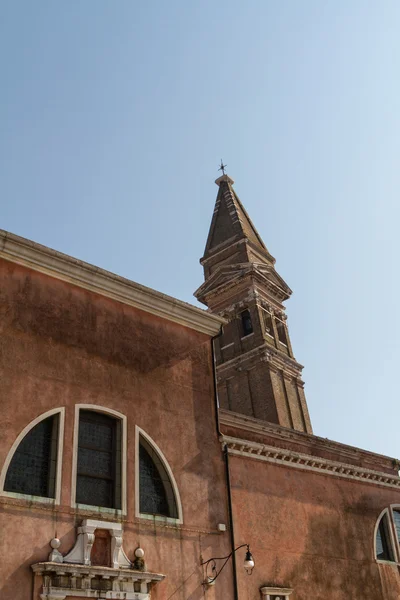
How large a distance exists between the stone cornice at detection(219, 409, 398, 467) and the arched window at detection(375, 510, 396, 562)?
8.40 ft

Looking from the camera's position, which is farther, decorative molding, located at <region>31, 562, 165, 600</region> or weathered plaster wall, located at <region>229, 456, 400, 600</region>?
weathered plaster wall, located at <region>229, 456, 400, 600</region>

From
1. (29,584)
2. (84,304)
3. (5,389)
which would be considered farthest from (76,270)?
(29,584)

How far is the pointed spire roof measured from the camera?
40.4 meters

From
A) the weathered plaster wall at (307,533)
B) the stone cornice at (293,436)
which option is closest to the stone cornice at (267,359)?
the stone cornice at (293,436)

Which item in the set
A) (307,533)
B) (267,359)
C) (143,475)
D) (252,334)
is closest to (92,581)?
(143,475)

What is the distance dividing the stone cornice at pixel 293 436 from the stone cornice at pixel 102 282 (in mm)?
2209

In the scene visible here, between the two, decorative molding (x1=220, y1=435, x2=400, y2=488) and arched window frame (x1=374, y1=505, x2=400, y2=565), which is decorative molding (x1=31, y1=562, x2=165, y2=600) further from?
arched window frame (x1=374, y1=505, x2=400, y2=565)

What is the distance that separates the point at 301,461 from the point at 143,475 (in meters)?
4.89

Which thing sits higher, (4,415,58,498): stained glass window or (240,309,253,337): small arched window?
(240,309,253,337): small arched window

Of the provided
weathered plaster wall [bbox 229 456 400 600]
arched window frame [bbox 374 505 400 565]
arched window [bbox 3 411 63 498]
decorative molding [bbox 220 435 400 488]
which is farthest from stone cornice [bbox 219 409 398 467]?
arched window [bbox 3 411 63 498]

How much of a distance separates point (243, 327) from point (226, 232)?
8.06m

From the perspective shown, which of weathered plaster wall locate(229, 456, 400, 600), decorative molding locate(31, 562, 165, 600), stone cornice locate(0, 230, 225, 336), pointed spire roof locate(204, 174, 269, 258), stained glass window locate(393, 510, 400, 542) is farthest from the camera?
pointed spire roof locate(204, 174, 269, 258)

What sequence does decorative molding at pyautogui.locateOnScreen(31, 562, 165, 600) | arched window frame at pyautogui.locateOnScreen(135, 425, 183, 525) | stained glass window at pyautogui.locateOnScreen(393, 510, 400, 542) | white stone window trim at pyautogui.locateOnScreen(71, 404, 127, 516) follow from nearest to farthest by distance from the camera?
decorative molding at pyautogui.locateOnScreen(31, 562, 165, 600)
white stone window trim at pyautogui.locateOnScreen(71, 404, 127, 516)
arched window frame at pyautogui.locateOnScreen(135, 425, 183, 525)
stained glass window at pyautogui.locateOnScreen(393, 510, 400, 542)

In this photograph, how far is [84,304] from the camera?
12531 mm
